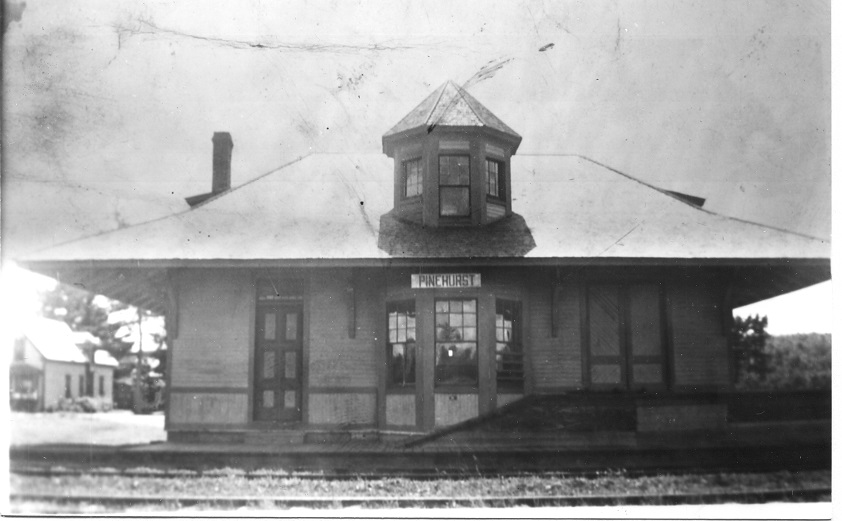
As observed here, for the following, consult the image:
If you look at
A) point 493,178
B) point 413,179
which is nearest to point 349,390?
point 413,179

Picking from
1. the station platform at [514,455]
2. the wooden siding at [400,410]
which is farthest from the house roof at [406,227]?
the station platform at [514,455]

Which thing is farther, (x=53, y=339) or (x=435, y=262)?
(x=435, y=262)

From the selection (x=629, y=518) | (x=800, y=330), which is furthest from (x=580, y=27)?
(x=629, y=518)

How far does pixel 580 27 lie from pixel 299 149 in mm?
4051

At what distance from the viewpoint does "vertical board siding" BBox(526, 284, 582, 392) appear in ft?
35.0

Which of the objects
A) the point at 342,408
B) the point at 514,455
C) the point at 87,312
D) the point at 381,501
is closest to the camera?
the point at 381,501

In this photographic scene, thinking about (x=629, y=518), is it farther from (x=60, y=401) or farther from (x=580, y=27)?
(x=60, y=401)

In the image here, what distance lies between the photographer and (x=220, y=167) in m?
10.3

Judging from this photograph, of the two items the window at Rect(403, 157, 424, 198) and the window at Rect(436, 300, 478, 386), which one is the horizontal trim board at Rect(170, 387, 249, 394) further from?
the window at Rect(403, 157, 424, 198)

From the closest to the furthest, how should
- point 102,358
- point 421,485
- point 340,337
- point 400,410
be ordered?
point 421,485, point 102,358, point 400,410, point 340,337

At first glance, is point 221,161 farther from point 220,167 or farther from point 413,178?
point 413,178

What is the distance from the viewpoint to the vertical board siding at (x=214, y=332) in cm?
1058

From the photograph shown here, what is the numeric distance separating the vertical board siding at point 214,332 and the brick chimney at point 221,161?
62.4 inches

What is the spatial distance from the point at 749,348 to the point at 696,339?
3.24ft
